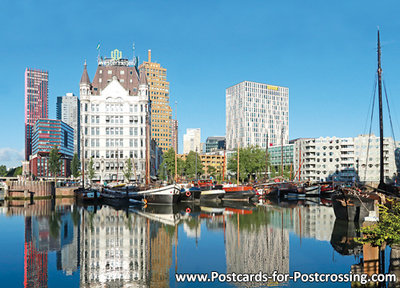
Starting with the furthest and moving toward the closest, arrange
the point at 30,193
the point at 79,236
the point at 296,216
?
the point at 30,193 → the point at 296,216 → the point at 79,236

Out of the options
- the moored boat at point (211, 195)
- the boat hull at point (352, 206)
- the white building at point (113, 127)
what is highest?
the white building at point (113, 127)

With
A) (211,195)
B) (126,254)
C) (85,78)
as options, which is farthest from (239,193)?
(85,78)

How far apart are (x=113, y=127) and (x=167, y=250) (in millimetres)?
97737

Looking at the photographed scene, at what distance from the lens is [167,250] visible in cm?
3114

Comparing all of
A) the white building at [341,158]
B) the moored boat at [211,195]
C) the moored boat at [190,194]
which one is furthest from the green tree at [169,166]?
the white building at [341,158]

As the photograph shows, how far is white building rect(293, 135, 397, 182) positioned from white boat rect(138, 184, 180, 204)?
378ft

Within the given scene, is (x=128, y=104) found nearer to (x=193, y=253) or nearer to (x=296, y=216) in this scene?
(x=296, y=216)

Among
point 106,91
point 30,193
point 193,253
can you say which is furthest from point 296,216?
point 106,91

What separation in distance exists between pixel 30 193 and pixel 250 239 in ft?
242

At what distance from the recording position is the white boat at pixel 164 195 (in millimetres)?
66438

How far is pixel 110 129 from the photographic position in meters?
124

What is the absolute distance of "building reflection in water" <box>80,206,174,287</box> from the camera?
23.1 m

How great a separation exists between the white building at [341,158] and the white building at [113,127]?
8244 cm

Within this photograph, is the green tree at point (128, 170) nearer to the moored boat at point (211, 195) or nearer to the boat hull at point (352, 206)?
the moored boat at point (211, 195)
